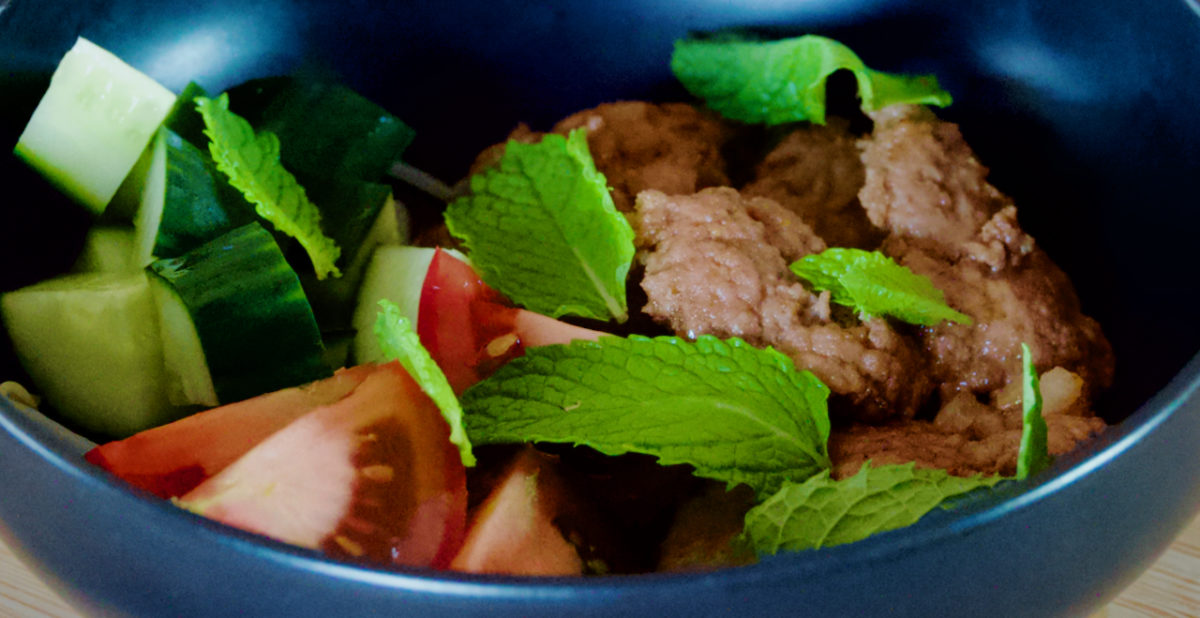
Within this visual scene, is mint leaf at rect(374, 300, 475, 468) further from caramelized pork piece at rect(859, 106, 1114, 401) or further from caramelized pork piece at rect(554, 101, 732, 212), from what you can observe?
caramelized pork piece at rect(859, 106, 1114, 401)

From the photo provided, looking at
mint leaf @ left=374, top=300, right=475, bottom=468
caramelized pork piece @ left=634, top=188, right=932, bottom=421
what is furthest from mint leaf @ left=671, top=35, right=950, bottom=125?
mint leaf @ left=374, top=300, right=475, bottom=468

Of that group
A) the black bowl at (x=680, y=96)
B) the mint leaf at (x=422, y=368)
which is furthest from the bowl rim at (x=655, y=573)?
the mint leaf at (x=422, y=368)

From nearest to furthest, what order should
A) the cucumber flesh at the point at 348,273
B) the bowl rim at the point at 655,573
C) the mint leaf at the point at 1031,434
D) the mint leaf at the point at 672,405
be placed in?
the bowl rim at the point at 655,573 → the mint leaf at the point at 1031,434 → the mint leaf at the point at 672,405 → the cucumber flesh at the point at 348,273

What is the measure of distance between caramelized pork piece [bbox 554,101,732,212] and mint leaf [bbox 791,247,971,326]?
254 mm

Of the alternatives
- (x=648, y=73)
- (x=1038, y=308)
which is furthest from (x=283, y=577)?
(x=648, y=73)

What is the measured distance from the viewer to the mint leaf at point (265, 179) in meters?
1.07

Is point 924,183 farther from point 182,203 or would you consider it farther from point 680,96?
point 182,203

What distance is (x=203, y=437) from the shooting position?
885mm

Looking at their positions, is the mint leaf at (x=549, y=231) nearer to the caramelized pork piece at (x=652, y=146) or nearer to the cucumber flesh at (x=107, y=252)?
the caramelized pork piece at (x=652, y=146)

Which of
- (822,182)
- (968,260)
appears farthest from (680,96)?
(968,260)

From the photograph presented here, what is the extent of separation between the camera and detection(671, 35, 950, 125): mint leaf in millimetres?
1347

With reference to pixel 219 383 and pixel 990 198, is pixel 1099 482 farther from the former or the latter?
pixel 219 383

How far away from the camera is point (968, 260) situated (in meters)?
1.18

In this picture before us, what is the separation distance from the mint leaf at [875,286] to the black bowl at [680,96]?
25cm
